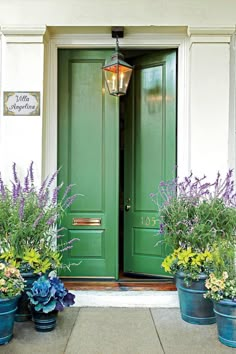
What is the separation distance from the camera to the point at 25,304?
111 inches

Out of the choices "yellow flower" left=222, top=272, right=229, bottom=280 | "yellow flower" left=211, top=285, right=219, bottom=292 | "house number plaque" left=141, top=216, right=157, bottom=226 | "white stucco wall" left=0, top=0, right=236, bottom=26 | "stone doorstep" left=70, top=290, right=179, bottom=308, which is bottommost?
"stone doorstep" left=70, top=290, right=179, bottom=308

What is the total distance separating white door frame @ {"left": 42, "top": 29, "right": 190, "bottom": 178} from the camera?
11.3 feet

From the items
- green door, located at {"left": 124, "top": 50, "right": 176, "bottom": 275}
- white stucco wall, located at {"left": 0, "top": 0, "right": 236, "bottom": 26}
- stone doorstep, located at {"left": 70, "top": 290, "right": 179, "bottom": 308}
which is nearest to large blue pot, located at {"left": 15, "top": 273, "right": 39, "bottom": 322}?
stone doorstep, located at {"left": 70, "top": 290, "right": 179, "bottom": 308}

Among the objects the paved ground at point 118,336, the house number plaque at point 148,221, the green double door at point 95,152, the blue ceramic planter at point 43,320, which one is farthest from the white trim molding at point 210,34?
the blue ceramic planter at point 43,320

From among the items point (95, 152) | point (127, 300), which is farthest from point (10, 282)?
point (95, 152)

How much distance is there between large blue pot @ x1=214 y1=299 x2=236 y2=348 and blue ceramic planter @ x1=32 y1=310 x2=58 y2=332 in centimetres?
120

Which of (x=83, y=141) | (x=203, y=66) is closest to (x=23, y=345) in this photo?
(x=83, y=141)

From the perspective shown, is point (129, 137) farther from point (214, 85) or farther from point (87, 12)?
point (87, 12)

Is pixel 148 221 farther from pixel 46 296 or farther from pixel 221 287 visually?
pixel 46 296

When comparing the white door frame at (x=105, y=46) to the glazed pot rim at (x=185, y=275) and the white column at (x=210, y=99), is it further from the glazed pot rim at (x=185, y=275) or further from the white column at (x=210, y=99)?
the glazed pot rim at (x=185, y=275)

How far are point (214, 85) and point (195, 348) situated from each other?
2212 mm

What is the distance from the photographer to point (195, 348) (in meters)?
2.43

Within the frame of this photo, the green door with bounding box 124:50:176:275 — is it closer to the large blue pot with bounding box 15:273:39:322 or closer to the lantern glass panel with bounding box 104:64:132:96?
the lantern glass panel with bounding box 104:64:132:96

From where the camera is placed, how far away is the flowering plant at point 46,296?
2.61 m
